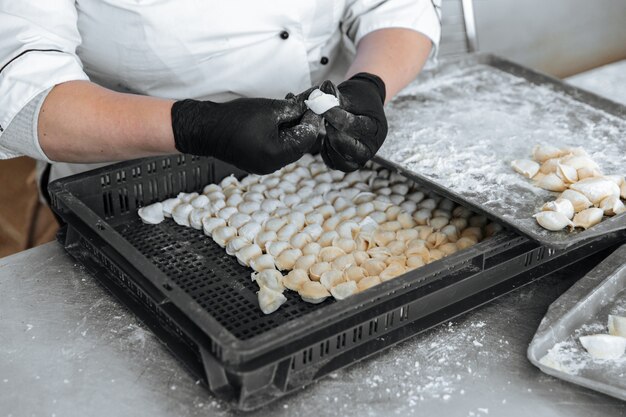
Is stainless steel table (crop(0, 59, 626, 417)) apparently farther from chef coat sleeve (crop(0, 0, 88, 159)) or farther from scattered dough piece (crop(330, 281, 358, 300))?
chef coat sleeve (crop(0, 0, 88, 159))

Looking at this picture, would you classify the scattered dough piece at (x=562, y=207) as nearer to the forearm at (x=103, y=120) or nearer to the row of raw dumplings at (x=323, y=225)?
the row of raw dumplings at (x=323, y=225)

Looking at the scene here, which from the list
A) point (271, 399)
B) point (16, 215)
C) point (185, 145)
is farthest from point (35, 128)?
point (16, 215)

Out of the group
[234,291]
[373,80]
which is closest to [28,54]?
[234,291]

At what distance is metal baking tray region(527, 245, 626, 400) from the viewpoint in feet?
3.92

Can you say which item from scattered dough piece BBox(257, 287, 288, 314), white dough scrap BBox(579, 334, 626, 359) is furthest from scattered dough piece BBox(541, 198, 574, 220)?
scattered dough piece BBox(257, 287, 288, 314)

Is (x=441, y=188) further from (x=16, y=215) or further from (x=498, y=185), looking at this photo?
(x=16, y=215)

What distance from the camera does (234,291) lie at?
1.39 metres

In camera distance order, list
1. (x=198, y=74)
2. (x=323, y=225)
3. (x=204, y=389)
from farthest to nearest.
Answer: (x=198, y=74) < (x=323, y=225) < (x=204, y=389)

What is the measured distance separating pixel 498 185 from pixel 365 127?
0.97 feet

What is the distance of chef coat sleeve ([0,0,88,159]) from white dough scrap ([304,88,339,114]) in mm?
470

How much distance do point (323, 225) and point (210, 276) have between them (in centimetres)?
28

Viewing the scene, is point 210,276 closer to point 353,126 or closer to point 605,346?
point 353,126

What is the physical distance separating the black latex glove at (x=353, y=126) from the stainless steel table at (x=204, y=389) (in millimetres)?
389

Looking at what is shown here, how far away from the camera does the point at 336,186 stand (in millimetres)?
1735
